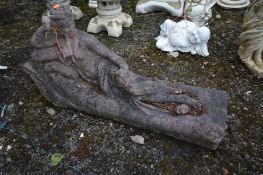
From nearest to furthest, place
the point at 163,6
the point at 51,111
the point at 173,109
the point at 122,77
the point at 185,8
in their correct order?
the point at 122,77, the point at 173,109, the point at 51,111, the point at 185,8, the point at 163,6

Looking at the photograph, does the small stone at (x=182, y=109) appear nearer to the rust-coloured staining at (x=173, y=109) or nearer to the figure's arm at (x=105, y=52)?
the rust-coloured staining at (x=173, y=109)

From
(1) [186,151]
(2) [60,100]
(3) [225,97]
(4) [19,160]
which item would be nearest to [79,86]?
(2) [60,100]

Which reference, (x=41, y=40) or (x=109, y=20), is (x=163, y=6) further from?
(x=41, y=40)

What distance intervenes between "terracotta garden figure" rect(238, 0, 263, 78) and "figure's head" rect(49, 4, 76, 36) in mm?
2084

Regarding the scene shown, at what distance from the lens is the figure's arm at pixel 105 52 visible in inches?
127

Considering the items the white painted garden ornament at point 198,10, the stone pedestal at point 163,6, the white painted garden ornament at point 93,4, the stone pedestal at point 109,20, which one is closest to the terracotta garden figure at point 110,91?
the stone pedestal at point 109,20

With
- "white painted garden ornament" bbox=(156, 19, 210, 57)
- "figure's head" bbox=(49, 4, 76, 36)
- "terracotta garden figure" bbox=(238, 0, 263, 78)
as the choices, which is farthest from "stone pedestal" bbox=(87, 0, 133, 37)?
"terracotta garden figure" bbox=(238, 0, 263, 78)

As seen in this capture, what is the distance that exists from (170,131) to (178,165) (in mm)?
328

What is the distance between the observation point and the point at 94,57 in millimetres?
3383

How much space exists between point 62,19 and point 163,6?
2.28m

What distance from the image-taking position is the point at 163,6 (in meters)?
5.01

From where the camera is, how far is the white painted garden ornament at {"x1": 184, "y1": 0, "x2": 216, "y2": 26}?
15.2 ft

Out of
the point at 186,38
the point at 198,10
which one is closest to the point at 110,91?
the point at 186,38

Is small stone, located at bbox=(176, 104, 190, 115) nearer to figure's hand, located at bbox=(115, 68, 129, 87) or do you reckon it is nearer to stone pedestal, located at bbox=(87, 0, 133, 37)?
figure's hand, located at bbox=(115, 68, 129, 87)
